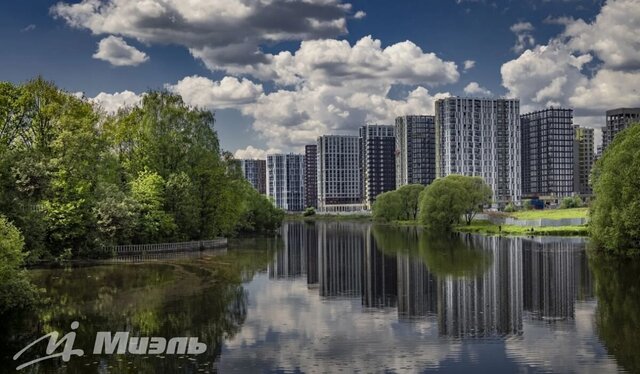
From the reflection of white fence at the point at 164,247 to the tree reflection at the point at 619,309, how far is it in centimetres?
4814

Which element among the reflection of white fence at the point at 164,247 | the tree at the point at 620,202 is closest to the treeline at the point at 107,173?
the reflection of white fence at the point at 164,247

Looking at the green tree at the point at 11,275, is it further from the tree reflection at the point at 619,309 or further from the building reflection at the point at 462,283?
the tree reflection at the point at 619,309

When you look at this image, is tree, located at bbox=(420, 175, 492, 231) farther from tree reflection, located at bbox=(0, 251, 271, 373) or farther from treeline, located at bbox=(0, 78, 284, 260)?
tree reflection, located at bbox=(0, 251, 271, 373)

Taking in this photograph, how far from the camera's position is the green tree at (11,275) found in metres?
33.7

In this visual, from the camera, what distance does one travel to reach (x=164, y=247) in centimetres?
8206

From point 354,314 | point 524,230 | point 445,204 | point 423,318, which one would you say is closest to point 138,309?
point 354,314

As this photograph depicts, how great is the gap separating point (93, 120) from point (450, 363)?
61411 millimetres

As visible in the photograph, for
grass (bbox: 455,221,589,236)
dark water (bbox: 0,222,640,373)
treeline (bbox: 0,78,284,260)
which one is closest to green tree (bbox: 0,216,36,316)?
dark water (bbox: 0,222,640,373)

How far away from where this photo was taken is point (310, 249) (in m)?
94.3

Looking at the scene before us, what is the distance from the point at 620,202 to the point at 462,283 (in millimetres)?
27066

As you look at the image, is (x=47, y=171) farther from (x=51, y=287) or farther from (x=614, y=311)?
(x=614, y=311)

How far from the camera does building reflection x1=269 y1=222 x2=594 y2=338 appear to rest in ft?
124

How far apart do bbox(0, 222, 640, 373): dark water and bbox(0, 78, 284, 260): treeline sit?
6464mm

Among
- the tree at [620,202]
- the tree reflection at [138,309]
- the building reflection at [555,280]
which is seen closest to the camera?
the tree reflection at [138,309]
